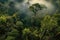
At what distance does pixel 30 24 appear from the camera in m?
4.57

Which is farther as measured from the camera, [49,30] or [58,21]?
[58,21]

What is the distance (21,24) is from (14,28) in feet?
0.63

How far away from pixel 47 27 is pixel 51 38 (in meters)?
0.32

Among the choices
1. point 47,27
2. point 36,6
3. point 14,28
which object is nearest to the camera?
point 47,27

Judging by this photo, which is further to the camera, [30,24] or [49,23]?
[30,24]

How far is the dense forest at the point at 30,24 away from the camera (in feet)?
13.1

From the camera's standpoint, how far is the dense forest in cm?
400

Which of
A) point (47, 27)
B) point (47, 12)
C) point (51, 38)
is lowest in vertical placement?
point (51, 38)

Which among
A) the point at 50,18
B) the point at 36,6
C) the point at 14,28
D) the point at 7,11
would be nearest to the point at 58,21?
the point at 50,18

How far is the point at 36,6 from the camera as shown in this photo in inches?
184

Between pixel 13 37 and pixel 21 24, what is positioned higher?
pixel 21 24

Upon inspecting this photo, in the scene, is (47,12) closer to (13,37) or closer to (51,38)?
(51,38)

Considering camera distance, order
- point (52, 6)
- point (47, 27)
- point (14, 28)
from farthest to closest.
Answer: point (52, 6) < point (14, 28) < point (47, 27)

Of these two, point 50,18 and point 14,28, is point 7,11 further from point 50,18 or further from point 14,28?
point 50,18
